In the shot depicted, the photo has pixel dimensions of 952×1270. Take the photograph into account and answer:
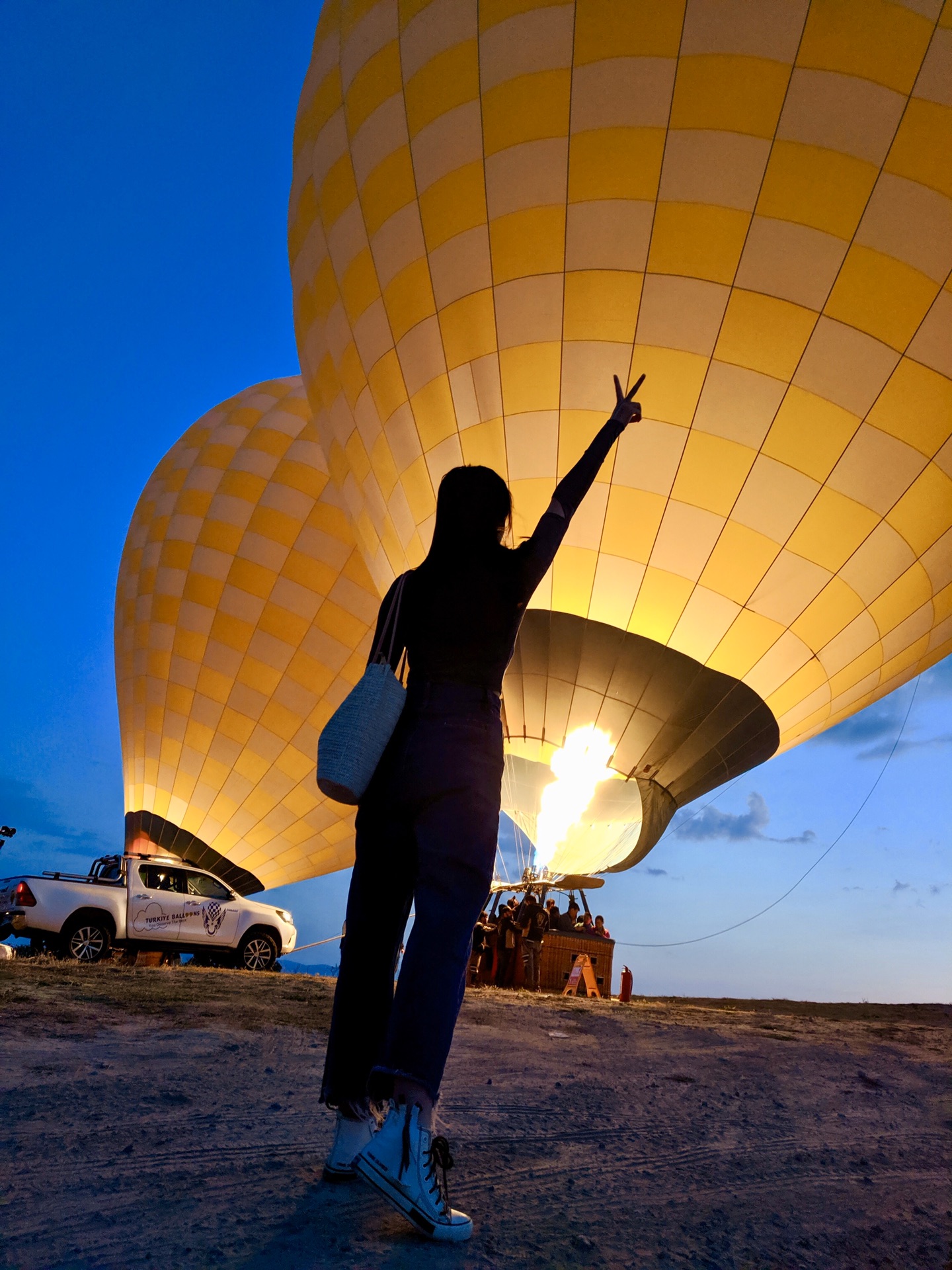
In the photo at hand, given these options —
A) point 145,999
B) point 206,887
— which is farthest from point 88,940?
point 145,999

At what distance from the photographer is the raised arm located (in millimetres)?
2258

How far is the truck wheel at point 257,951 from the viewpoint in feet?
34.3

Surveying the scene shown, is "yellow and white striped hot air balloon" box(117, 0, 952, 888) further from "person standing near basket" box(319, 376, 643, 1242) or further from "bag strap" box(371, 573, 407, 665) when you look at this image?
"bag strap" box(371, 573, 407, 665)

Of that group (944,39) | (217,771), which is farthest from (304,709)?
(944,39)

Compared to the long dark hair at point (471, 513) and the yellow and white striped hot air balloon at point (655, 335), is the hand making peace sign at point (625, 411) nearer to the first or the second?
the long dark hair at point (471, 513)

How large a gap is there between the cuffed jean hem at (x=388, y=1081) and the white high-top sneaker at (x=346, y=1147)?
0.64 ft

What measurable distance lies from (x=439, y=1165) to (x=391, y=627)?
4.02 ft

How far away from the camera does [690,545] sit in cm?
718

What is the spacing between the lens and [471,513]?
94.2 inches

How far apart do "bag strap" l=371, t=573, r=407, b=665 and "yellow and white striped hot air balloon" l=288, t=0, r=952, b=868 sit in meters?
5.12

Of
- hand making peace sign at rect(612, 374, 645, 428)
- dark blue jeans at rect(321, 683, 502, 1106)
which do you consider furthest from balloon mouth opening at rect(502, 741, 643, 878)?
dark blue jeans at rect(321, 683, 502, 1106)

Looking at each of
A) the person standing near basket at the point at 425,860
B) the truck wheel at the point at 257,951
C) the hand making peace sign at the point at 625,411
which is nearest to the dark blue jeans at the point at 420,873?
the person standing near basket at the point at 425,860

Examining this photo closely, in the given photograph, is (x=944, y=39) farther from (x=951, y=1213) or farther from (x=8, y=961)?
(x=8, y=961)

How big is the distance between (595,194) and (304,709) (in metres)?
9.55
